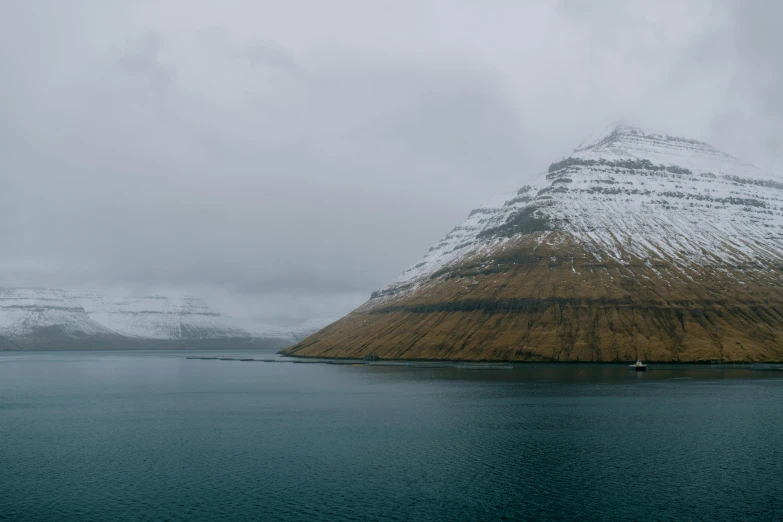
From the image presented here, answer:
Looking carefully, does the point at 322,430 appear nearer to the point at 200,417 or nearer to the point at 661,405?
the point at 200,417

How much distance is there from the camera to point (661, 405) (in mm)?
142250

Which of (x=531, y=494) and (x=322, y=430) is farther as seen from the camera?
(x=322, y=430)

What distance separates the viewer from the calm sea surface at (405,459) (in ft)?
233

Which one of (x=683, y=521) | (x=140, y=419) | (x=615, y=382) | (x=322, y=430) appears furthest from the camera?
(x=615, y=382)

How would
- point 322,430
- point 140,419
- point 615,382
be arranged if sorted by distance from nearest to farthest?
point 322,430, point 140,419, point 615,382

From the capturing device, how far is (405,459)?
93688 mm

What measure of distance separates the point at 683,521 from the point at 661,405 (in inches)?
3304

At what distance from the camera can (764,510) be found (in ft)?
223

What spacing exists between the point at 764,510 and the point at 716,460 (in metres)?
22.2

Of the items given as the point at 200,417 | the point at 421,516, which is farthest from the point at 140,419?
the point at 421,516

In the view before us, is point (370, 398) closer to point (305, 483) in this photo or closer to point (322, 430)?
point (322, 430)

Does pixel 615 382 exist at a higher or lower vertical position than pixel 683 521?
higher

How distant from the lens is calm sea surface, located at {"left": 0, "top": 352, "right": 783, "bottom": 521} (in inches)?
2793

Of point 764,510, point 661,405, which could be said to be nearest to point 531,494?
point 764,510
